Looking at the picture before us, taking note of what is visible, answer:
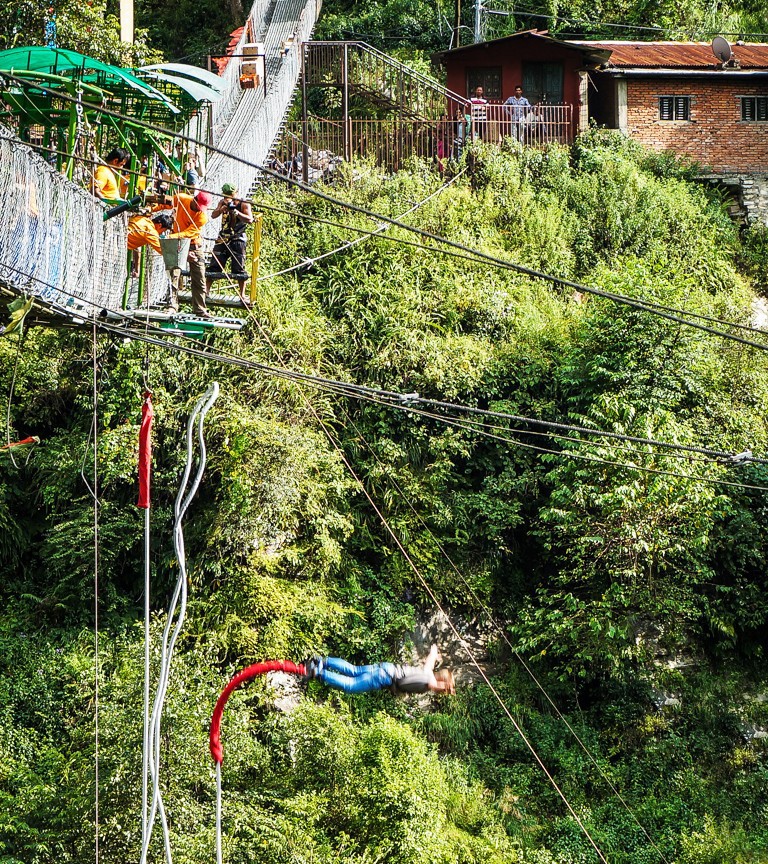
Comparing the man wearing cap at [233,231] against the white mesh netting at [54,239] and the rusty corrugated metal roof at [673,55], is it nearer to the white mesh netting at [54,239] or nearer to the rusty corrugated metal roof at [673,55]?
the white mesh netting at [54,239]

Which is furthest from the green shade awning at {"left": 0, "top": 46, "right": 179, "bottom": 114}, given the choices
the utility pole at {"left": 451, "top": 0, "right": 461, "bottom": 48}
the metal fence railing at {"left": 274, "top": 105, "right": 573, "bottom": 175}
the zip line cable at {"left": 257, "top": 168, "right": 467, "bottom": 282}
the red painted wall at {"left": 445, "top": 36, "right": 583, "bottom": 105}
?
the utility pole at {"left": 451, "top": 0, "right": 461, "bottom": 48}

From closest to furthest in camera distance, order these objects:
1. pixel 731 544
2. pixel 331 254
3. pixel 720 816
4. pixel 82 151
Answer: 1. pixel 82 151
2. pixel 720 816
3. pixel 731 544
4. pixel 331 254

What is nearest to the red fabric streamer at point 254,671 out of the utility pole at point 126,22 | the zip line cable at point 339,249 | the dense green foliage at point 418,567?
the dense green foliage at point 418,567

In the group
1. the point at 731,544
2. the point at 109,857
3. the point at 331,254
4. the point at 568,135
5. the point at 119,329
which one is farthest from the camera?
the point at 568,135

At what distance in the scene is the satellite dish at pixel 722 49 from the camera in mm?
26891

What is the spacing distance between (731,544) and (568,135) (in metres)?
9.44

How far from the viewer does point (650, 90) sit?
26.7 meters

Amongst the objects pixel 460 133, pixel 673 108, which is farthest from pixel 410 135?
pixel 673 108

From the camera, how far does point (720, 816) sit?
17609 mm

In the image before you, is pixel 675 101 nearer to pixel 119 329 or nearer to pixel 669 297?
pixel 669 297

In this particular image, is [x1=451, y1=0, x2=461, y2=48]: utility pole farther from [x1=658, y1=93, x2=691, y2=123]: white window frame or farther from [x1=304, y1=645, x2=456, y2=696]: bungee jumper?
[x1=304, y1=645, x2=456, y2=696]: bungee jumper

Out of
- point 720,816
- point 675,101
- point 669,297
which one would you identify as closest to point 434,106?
point 675,101

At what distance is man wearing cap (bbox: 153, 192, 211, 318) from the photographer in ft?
46.8

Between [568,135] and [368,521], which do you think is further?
[568,135]
